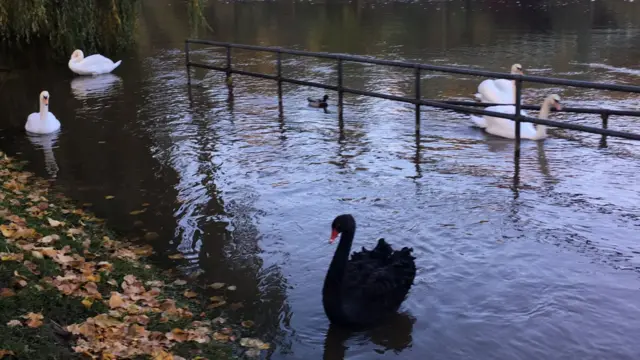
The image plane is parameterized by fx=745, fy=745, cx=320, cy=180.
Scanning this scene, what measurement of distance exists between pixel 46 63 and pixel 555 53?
14.4 meters

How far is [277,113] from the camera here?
A: 46.3 ft

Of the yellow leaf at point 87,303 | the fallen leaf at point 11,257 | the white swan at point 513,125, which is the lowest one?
the yellow leaf at point 87,303

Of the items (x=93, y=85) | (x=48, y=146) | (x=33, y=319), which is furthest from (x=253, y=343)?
(x=93, y=85)

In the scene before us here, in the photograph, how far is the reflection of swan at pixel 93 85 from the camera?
1693 centimetres

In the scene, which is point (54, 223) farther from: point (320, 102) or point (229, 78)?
point (229, 78)

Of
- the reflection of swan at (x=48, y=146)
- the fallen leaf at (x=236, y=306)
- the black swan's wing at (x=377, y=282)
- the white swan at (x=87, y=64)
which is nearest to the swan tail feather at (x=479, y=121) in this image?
the black swan's wing at (x=377, y=282)

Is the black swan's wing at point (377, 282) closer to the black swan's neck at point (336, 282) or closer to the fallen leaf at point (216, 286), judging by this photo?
the black swan's neck at point (336, 282)

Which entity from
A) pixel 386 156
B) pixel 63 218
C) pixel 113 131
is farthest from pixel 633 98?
pixel 63 218

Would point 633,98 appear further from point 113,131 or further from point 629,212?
point 113,131

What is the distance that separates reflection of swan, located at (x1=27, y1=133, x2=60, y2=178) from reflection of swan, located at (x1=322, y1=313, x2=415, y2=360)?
601cm

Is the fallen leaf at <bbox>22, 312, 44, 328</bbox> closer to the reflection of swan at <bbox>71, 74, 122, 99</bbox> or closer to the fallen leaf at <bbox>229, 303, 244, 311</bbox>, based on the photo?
the fallen leaf at <bbox>229, 303, 244, 311</bbox>

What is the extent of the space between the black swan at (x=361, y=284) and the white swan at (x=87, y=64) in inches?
559

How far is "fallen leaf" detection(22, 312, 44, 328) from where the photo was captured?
4883mm

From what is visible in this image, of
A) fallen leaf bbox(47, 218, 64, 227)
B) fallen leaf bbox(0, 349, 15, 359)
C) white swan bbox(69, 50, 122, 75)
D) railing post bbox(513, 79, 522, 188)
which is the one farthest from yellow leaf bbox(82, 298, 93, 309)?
white swan bbox(69, 50, 122, 75)
